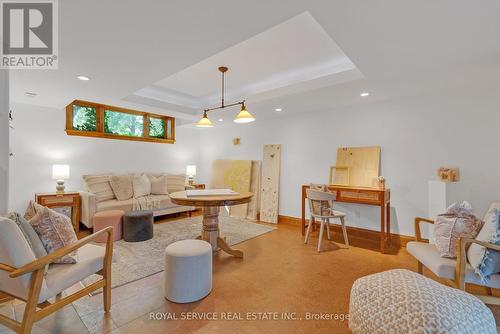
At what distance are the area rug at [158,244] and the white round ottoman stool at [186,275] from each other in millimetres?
551

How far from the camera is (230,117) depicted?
4.84 m

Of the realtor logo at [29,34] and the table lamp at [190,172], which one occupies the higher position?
the realtor logo at [29,34]

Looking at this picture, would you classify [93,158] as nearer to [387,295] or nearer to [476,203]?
[387,295]

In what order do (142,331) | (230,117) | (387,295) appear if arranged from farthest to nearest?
1. (230,117)
2. (142,331)
3. (387,295)

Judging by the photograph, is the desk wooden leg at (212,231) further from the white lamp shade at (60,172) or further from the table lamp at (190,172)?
the table lamp at (190,172)

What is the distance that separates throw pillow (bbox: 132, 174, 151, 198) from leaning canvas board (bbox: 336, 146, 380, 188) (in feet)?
12.8

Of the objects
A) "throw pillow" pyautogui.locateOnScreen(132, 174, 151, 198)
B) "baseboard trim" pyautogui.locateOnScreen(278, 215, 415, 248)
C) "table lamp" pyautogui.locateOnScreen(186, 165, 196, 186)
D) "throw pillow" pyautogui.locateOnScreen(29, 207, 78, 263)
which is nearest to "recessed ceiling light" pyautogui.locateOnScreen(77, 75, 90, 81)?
"throw pillow" pyautogui.locateOnScreen(29, 207, 78, 263)

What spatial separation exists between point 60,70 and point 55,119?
2.24 metres

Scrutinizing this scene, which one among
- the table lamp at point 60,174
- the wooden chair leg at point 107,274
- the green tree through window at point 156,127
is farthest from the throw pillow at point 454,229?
the green tree through window at point 156,127

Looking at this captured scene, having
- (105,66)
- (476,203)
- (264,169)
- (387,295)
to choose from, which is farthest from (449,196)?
(105,66)

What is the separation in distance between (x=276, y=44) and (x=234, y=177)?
348 centimetres

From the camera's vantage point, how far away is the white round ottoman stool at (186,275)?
1.92m

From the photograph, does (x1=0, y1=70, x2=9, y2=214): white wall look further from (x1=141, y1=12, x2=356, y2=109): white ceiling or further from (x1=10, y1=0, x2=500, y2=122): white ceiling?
(x1=141, y1=12, x2=356, y2=109): white ceiling

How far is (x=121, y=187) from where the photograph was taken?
4.36m
